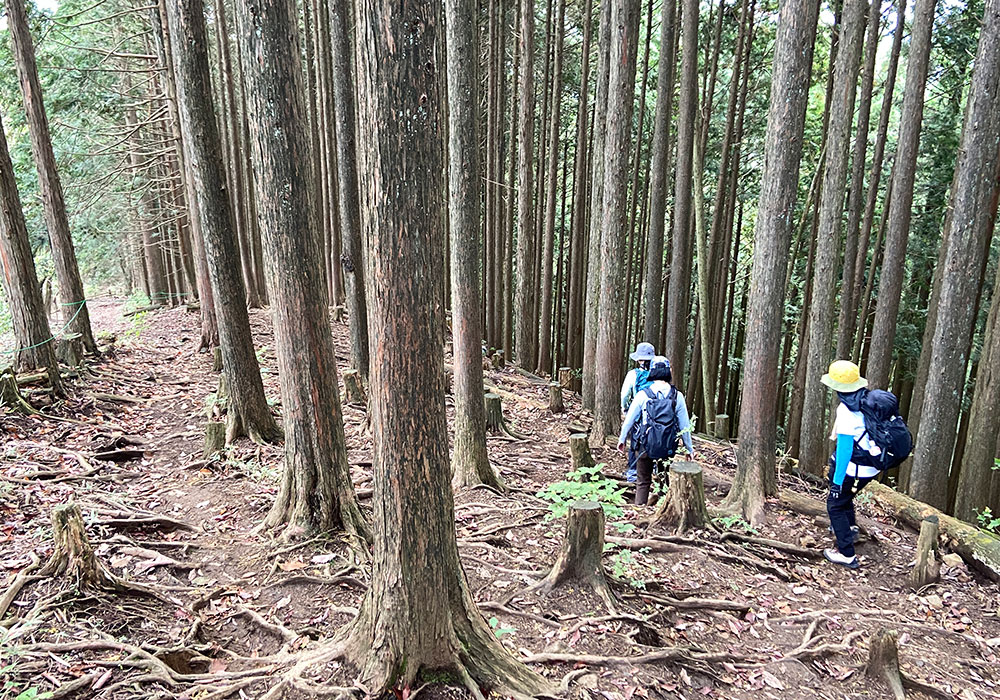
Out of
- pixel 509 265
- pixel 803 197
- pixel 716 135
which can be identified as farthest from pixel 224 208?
pixel 803 197

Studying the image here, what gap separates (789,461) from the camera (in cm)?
1020

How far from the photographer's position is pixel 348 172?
8.13m

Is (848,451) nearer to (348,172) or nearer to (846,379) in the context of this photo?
(846,379)

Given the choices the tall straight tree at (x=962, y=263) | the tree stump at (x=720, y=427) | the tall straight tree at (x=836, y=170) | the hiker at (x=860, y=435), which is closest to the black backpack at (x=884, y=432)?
the hiker at (x=860, y=435)

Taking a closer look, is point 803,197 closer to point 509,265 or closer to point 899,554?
point 509,265

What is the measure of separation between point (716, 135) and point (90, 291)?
27991mm

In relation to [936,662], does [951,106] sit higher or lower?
higher

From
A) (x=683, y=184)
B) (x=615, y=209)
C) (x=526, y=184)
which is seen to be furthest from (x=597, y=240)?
(x=526, y=184)

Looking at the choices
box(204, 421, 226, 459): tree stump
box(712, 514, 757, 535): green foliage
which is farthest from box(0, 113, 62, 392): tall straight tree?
Result: box(712, 514, 757, 535): green foliage

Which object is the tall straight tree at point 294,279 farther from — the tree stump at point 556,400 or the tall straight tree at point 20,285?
the tree stump at point 556,400

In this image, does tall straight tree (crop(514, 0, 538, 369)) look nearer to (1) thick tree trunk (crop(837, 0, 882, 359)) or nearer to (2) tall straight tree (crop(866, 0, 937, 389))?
(1) thick tree trunk (crop(837, 0, 882, 359))

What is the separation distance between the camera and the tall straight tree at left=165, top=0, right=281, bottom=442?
21.1 ft

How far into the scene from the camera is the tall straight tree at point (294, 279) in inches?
167

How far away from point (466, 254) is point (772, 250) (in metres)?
3.30
